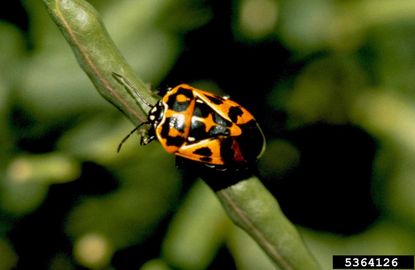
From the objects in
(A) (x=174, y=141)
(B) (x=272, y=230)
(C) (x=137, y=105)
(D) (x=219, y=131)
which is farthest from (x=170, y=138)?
(B) (x=272, y=230)

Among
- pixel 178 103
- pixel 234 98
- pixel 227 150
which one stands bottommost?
pixel 234 98

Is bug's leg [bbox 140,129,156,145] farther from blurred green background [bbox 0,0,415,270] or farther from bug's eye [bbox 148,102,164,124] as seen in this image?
blurred green background [bbox 0,0,415,270]

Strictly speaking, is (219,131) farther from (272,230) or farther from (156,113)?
(272,230)

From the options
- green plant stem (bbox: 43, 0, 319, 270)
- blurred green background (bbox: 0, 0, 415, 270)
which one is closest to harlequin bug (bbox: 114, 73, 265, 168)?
green plant stem (bbox: 43, 0, 319, 270)

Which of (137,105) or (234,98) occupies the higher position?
(137,105)

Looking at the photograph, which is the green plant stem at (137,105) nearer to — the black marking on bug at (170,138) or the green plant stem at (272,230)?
the green plant stem at (272,230)

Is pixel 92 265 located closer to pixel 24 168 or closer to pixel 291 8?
pixel 24 168

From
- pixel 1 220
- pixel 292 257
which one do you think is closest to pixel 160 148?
pixel 1 220
